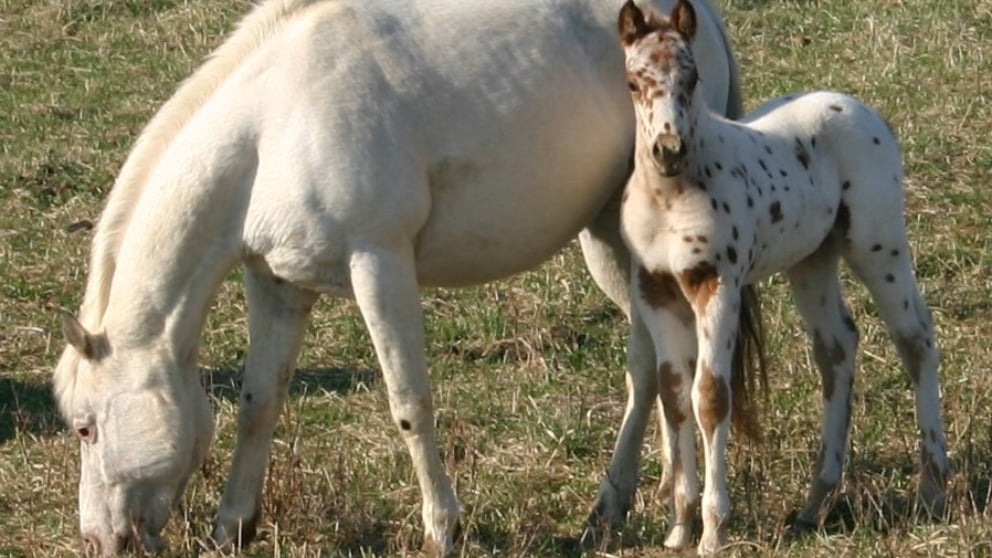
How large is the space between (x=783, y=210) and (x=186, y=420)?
2086 millimetres

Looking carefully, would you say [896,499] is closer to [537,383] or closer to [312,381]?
[537,383]

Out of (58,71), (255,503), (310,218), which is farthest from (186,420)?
Answer: (58,71)

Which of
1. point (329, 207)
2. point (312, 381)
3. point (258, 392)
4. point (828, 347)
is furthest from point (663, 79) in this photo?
point (312, 381)

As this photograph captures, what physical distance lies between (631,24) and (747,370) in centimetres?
152

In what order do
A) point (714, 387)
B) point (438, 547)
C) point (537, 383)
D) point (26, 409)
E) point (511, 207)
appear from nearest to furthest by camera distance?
point (714, 387) < point (438, 547) < point (511, 207) < point (537, 383) < point (26, 409)

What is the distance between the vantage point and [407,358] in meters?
6.52

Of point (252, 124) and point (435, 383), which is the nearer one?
point (252, 124)

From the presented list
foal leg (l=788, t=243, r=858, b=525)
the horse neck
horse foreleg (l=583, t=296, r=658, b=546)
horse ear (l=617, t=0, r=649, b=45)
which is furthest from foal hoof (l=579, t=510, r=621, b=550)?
horse ear (l=617, t=0, r=649, b=45)

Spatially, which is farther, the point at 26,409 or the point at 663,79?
the point at 26,409

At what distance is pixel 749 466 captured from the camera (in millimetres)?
7086

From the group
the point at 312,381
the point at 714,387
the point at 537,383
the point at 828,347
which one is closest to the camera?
the point at 714,387

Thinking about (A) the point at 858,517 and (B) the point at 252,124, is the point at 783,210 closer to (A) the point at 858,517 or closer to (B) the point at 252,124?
(A) the point at 858,517

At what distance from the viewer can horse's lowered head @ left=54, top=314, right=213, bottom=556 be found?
21.8ft

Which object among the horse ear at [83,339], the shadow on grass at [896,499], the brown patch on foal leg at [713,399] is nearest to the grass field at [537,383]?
the shadow on grass at [896,499]
